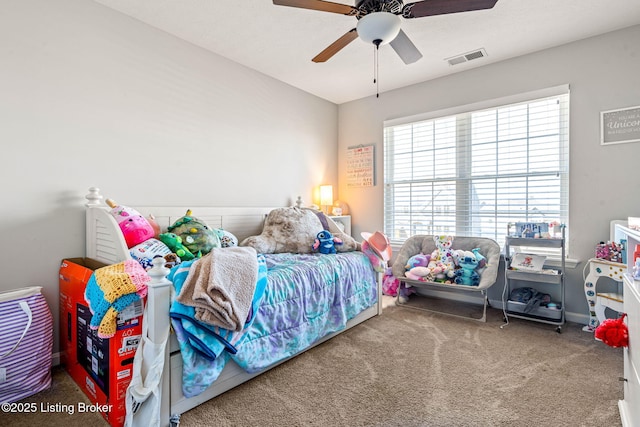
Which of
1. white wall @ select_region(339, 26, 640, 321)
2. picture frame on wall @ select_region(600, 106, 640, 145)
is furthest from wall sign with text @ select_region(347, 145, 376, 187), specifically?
picture frame on wall @ select_region(600, 106, 640, 145)

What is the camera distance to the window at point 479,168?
2.88m

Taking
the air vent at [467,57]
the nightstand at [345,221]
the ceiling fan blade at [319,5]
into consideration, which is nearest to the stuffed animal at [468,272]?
the nightstand at [345,221]

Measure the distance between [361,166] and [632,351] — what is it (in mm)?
3147

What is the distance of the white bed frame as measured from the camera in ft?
4.55

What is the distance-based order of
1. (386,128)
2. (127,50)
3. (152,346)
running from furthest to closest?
(386,128) → (127,50) → (152,346)

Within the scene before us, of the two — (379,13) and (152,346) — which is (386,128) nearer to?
(379,13)

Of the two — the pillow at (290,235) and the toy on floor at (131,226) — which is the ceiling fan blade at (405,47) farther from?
the toy on floor at (131,226)

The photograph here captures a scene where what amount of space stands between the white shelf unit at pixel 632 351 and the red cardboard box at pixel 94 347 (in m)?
2.03

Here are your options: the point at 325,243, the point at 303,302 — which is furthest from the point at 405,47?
the point at 303,302

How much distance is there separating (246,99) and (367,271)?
2047 mm

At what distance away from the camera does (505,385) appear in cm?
175

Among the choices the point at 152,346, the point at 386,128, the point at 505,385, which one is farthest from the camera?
the point at 386,128

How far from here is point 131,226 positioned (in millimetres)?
1959

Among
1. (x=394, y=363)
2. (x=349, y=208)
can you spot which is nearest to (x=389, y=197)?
(x=349, y=208)
